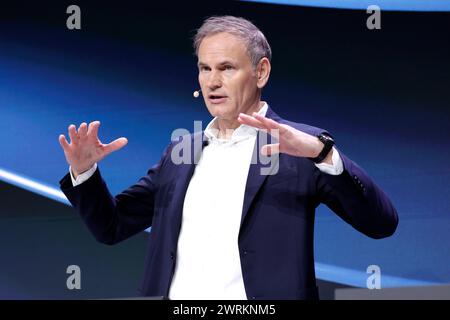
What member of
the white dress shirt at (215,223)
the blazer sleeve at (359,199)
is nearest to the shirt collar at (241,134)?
the white dress shirt at (215,223)

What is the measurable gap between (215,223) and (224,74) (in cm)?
45

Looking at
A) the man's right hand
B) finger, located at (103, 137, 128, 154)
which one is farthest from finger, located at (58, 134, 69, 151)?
finger, located at (103, 137, 128, 154)

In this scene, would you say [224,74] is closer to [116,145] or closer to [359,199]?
[116,145]

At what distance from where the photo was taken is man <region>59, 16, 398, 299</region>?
6.45 feet

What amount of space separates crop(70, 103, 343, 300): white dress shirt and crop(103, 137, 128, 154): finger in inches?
4.4

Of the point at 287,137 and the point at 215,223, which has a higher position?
the point at 287,137

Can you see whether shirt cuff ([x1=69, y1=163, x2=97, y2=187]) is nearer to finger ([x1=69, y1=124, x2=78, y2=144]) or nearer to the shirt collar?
finger ([x1=69, y1=124, x2=78, y2=144])

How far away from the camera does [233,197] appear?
210 cm

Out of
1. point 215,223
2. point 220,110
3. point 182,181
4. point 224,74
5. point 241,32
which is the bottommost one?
point 215,223

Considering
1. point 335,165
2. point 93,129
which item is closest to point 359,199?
point 335,165

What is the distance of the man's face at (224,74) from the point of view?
218 centimetres

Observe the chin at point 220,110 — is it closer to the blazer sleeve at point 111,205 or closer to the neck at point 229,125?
the neck at point 229,125

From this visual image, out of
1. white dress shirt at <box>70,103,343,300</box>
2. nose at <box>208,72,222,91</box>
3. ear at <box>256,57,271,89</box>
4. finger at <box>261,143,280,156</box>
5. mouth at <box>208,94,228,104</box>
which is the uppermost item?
ear at <box>256,57,271,89</box>
